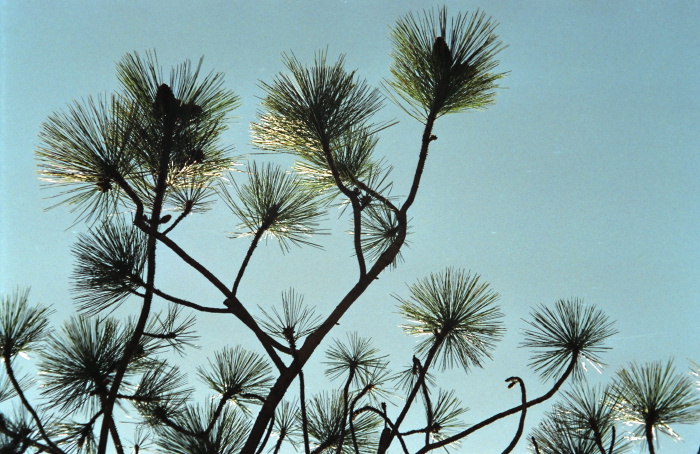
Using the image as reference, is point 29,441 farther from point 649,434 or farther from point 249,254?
point 649,434

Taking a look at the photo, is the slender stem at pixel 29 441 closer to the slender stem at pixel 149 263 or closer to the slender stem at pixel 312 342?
the slender stem at pixel 149 263

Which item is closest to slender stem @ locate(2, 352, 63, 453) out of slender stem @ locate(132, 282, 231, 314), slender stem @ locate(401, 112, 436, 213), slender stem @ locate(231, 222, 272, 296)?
slender stem @ locate(132, 282, 231, 314)

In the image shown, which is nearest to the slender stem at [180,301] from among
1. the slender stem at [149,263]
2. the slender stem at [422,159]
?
the slender stem at [149,263]

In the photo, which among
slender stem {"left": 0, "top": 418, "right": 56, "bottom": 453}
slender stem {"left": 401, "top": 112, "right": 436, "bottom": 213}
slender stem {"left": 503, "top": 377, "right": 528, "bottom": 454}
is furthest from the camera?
slender stem {"left": 401, "top": 112, "right": 436, "bottom": 213}

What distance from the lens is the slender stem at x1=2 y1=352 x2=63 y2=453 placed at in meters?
0.94

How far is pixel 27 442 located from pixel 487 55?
1187 millimetres

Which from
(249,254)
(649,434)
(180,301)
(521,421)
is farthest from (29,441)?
(649,434)

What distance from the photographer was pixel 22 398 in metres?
1.00

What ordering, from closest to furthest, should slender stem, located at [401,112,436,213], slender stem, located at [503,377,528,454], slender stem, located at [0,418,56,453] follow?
slender stem, located at [0,418,56,453] → slender stem, located at [503,377,528,454] → slender stem, located at [401,112,436,213]

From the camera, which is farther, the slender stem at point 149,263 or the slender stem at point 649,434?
the slender stem at point 649,434

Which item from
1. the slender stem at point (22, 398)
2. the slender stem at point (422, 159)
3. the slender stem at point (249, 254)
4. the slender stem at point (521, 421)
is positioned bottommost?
the slender stem at point (22, 398)

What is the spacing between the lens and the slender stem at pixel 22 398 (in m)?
0.94

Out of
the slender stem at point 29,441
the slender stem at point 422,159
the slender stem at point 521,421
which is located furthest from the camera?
the slender stem at point 422,159

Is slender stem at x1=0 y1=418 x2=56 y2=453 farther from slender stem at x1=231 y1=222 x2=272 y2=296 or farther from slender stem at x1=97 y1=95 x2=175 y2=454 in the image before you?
slender stem at x1=231 y1=222 x2=272 y2=296
